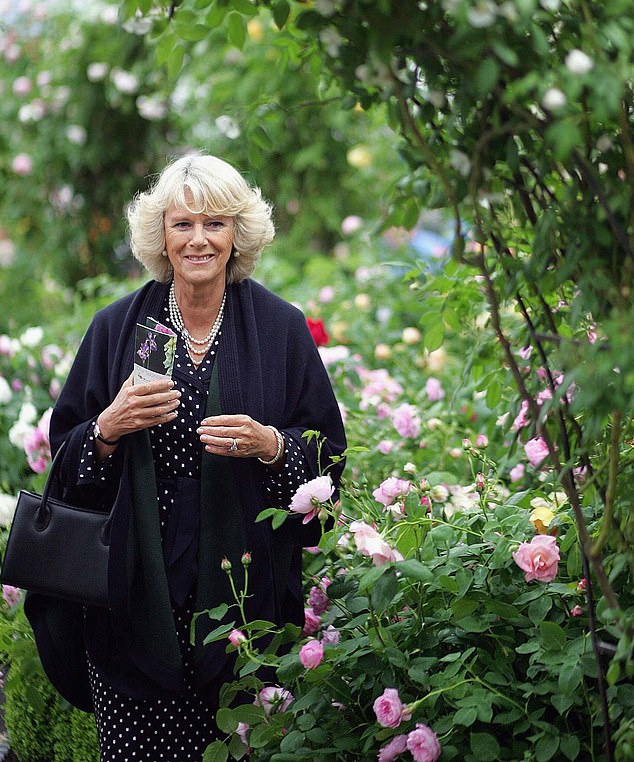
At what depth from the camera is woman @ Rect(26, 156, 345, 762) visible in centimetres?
222

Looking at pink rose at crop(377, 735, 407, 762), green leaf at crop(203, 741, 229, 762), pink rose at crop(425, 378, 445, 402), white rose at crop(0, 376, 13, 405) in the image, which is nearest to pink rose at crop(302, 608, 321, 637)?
green leaf at crop(203, 741, 229, 762)

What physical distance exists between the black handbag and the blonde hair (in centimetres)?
52

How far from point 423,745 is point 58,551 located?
0.87 m

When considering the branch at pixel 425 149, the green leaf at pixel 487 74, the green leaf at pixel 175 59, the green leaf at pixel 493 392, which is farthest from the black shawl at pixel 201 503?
the green leaf at pixel 487 74

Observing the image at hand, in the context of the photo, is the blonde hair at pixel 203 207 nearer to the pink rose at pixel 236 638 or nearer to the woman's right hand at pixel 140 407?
the woman's right hand at pixel 140 407

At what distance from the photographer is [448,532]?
2092mm

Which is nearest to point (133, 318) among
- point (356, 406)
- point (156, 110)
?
point (356, 406)

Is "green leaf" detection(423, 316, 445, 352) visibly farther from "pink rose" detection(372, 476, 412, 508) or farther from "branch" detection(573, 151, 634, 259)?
"branch" detection(573, 151, 634, 259)

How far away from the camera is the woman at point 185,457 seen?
222 centimetres

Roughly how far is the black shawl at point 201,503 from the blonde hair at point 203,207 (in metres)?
0.06

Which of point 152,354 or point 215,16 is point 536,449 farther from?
point 215,16

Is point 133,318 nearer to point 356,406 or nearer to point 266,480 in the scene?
point 266,480

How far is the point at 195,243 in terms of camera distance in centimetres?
225

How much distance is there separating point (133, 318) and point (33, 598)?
67 cm
